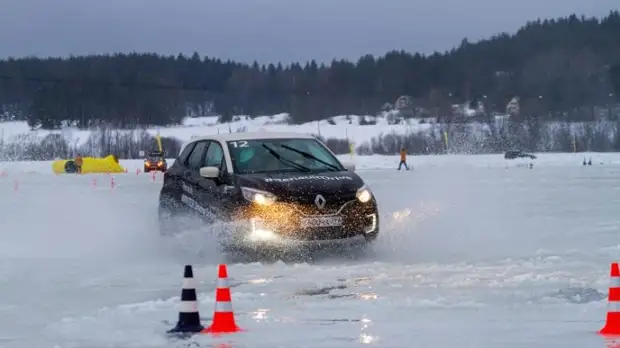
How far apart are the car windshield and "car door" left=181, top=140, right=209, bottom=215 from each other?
0.69 m

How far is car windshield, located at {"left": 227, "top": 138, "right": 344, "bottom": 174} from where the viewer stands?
11742 millimetres

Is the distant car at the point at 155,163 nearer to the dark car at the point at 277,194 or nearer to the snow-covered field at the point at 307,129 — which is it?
the snow-covered field at the point at 307,129

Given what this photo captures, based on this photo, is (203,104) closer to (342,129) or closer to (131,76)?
(131,76)

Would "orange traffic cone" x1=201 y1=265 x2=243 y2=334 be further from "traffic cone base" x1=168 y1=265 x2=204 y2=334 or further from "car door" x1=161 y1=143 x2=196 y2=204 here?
"car door" x1=161 y1=143 x2=196 y2=204

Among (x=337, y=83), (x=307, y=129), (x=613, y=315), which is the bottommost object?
(x=613, y=315)

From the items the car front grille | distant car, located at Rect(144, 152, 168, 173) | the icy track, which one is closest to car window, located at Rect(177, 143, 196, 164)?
the icy track

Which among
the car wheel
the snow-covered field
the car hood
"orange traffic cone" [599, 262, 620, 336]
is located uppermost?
the snow-covered field

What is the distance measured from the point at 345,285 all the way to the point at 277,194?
1.93 metres

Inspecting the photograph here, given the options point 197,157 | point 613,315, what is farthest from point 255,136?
point 613,315

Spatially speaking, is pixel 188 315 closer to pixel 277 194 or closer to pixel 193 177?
pixel 277 194

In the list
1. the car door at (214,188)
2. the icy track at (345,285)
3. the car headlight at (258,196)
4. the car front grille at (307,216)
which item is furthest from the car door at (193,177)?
the car front grille at (307,216)

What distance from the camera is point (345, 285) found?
9.18 meters

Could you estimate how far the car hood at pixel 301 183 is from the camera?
35.3 feet

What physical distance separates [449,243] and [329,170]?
2439 millimetres
